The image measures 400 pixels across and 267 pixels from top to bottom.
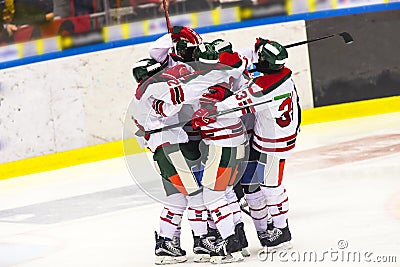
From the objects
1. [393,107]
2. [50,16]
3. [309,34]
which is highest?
[50,16]

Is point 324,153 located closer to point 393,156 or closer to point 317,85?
point 393,156

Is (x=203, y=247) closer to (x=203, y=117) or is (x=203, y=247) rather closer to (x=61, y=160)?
(x=203, y=117)

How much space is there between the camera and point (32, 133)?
752 centimetres

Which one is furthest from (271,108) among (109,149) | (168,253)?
(109,149)

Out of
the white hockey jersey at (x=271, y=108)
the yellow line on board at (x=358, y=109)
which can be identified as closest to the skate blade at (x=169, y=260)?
the white hockey jersey at (x=271, y=108)

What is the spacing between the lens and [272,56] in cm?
Answer: 456

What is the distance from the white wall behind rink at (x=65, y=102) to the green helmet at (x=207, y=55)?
3223 millimetres

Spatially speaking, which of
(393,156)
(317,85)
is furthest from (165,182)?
(317,85)

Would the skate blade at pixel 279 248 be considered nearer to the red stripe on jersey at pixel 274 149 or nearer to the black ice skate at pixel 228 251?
the black ice skate at pixel 228 251

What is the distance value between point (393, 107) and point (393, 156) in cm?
156

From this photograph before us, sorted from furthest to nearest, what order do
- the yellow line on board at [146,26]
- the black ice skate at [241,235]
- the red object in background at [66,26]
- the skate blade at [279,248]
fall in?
the yellow line on board at [146,26] → the red object in background at [66,26] → the skate blade at [279,248] → the black ice skate at [241,235]

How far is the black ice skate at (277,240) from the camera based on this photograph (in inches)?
189

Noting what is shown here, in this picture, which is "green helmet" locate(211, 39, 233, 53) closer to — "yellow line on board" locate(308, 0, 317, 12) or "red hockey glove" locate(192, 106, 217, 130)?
"red hockey glove" locate(192, 106, 217, 130)

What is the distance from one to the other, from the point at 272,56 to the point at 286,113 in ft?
0.91
